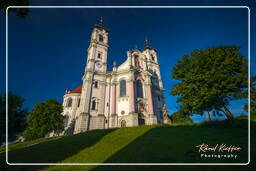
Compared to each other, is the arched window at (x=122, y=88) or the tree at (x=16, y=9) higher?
the arched window at (x=122, y=88)

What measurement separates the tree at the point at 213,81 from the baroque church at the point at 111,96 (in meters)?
14.5

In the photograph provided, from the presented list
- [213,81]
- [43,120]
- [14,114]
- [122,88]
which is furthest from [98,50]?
[213,81]

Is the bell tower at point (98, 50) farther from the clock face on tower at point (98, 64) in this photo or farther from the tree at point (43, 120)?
the tree at point (43, 120)

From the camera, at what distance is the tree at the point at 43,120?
22828 mm

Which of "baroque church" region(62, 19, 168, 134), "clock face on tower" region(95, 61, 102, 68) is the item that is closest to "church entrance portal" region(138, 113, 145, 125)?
"baroque church" region(62, 19, 168, 134)

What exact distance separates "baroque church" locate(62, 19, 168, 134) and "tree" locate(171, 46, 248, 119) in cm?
1450

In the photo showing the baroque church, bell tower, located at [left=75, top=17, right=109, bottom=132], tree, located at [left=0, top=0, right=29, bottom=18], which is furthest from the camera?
the baroque church

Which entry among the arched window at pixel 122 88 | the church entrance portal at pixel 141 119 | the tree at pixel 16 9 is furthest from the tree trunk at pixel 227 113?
the tree at pixel 16 9

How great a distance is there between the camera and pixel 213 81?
13.7 metres

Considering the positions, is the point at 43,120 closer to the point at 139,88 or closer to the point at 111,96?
the point at 111,96

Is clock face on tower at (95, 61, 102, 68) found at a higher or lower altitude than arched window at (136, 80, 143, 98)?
higher

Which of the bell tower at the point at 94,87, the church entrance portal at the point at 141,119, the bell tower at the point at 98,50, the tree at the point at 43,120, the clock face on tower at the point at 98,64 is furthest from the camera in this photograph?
the clock face on tower at the point at 98,64

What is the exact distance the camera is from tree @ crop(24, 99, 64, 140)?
22.8m

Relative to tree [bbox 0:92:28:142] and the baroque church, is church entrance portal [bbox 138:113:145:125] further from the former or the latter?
tree [bbox 0:92:28:142]
